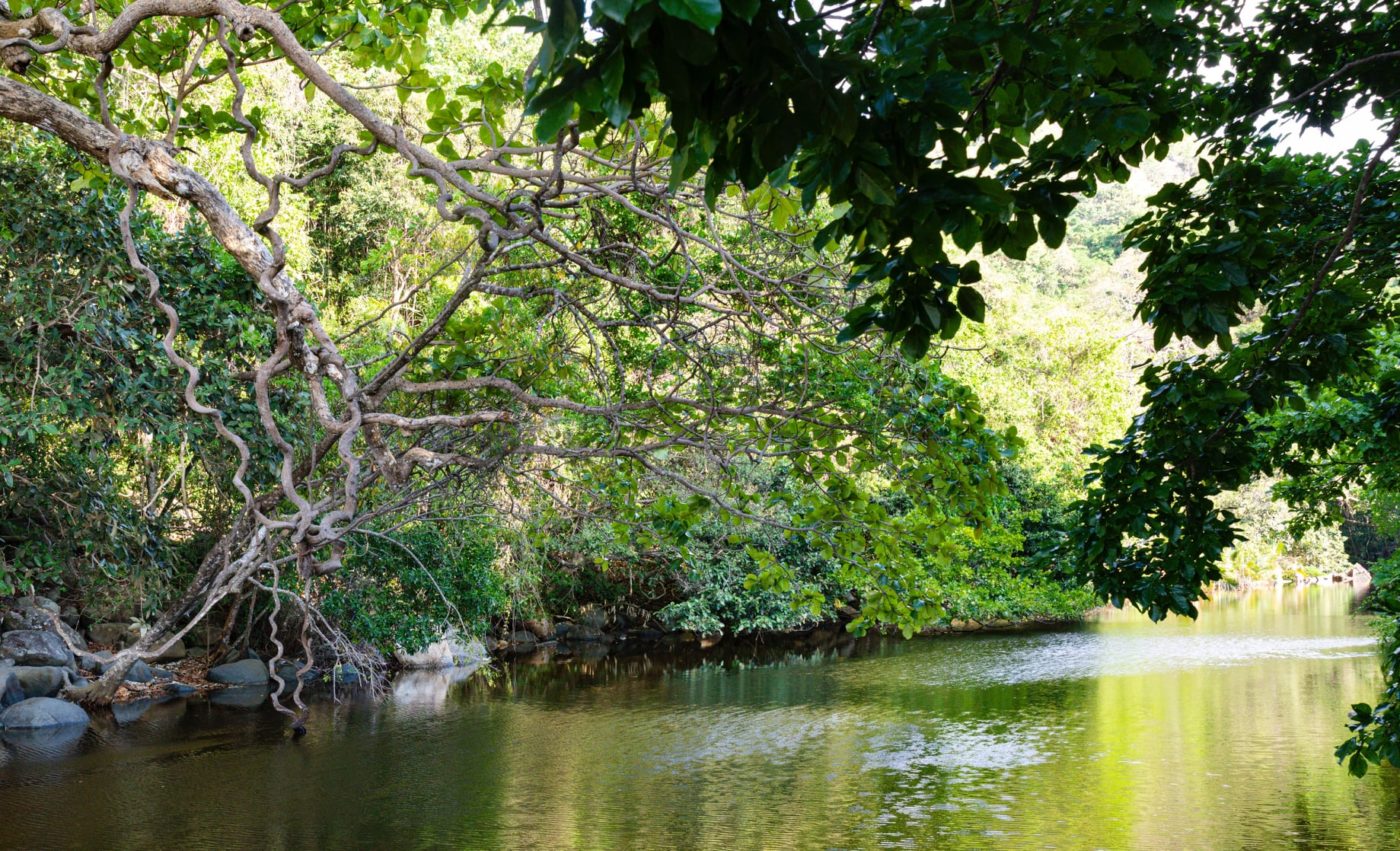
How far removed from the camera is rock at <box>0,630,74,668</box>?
12.7m

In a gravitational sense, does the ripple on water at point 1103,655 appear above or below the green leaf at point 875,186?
below

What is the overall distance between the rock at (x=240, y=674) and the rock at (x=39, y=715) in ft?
7.30

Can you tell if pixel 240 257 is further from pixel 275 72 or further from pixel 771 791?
pixel 275 72

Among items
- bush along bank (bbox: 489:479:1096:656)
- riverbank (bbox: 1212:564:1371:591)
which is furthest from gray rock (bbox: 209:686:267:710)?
riverbank (bbox: 1212:564:1371:591)

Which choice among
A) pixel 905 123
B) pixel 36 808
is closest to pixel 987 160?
pixel 905 123

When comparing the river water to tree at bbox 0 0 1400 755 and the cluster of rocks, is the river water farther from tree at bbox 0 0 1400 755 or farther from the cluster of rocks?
tree at bbox 0 0 1400 755

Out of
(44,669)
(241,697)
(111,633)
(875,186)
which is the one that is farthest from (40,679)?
(875,186)

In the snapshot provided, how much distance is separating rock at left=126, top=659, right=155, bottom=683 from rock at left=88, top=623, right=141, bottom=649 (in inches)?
16.8

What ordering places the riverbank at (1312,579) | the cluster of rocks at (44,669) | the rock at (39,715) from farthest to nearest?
the riverbank at (1312,579)
the cluster of rocks at (44,669)
the rock at (39,715)

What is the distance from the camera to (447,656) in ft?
56.3

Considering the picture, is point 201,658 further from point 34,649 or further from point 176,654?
point 34,649

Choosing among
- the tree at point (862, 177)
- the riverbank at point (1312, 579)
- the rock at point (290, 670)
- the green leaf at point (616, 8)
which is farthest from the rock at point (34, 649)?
the riverbank at point (1312, 579)

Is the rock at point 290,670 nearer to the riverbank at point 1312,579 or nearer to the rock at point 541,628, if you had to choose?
the rock at point 541,628

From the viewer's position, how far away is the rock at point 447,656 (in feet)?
54.5
